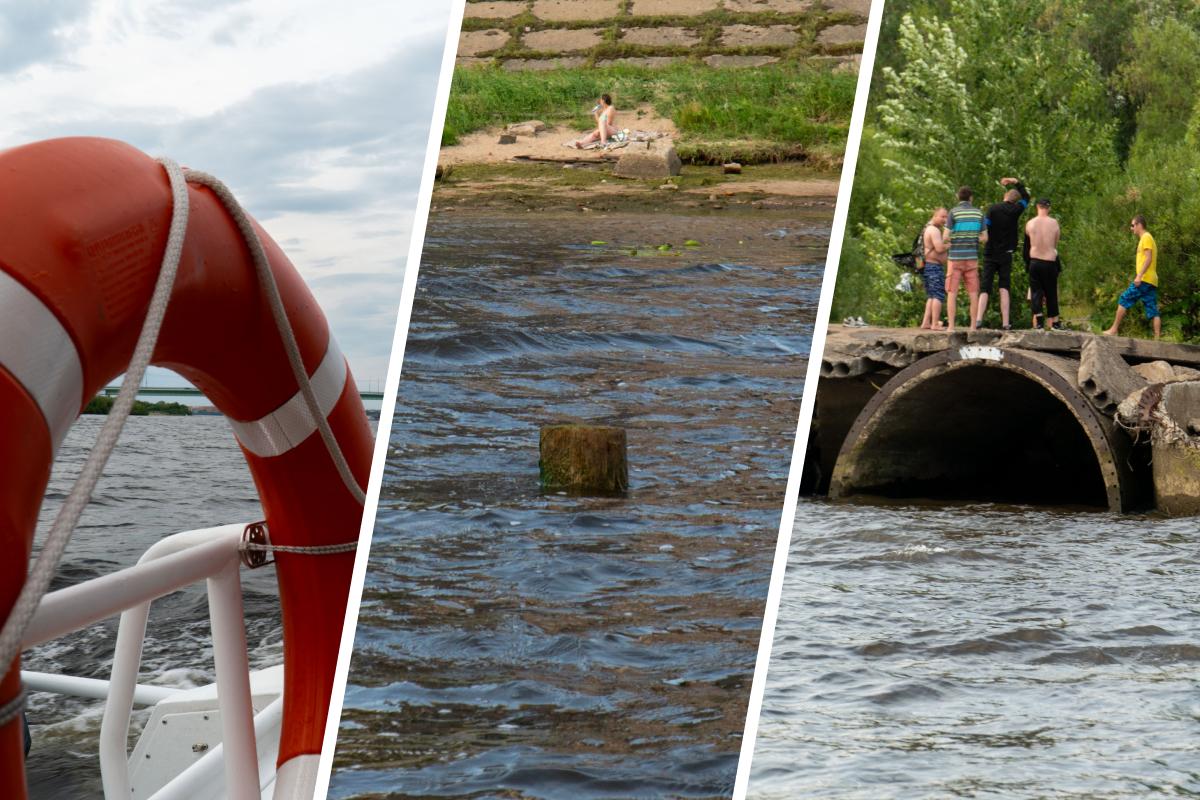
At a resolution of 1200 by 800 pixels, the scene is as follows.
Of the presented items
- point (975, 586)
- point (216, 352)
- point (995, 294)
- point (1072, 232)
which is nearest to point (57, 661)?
point (975, 586)

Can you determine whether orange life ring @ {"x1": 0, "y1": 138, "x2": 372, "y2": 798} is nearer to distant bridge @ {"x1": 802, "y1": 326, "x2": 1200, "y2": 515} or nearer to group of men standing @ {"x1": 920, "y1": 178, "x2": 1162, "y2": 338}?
group of men standing @ {"x1": 920, "y1": 178, "x2": 1162, "y2": 338}

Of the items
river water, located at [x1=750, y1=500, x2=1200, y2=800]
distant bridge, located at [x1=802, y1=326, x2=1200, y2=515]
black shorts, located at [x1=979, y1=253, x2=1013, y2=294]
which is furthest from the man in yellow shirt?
river water, located at [x1=750, y1=500, x2=1200, y2=800]

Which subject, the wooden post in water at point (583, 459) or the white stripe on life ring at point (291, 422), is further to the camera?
the white stripe on life ring at point (291, 422)

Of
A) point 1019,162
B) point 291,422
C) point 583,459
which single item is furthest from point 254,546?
point 1019,162

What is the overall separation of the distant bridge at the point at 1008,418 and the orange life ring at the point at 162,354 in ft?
24.2

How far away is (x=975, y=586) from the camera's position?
255 inches

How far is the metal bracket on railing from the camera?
113 centimetres

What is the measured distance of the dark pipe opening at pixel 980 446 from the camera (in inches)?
353

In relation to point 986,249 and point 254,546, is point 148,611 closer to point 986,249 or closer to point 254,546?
point 254,546

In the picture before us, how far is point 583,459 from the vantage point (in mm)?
995

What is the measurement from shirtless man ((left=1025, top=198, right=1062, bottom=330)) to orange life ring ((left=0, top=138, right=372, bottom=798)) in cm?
693

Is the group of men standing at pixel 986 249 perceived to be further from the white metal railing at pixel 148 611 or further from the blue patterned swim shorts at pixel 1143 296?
the white metal railing at pixel 148 611

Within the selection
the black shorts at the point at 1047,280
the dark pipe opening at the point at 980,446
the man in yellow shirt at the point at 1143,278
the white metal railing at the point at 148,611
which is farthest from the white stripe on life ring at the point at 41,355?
the man in yellow shirt at the point at 1143,278

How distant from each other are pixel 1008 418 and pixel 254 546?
951 centimetres
